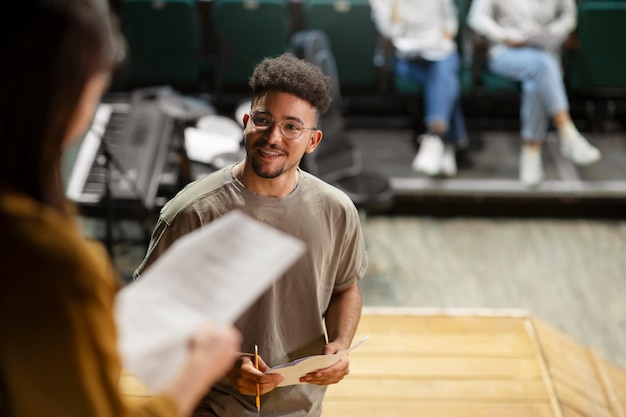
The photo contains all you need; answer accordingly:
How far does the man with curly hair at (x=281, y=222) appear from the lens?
2.01m

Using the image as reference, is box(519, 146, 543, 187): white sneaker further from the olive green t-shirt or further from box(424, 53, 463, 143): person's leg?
the olive green t-shirt

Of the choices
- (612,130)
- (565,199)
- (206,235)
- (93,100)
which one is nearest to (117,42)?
(93,100)

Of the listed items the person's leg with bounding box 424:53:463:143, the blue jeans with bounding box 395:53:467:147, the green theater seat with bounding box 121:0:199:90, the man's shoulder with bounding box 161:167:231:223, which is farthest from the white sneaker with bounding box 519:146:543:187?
the man's shoulder with bounding box 161:167:231:223

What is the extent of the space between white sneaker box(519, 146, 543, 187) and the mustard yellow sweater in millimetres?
4417

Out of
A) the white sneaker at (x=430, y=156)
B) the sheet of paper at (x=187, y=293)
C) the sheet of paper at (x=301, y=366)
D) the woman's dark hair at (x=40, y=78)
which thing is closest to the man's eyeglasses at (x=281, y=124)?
the sheet of paper at (x=301, y=366)

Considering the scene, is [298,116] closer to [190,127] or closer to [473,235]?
[190,127]

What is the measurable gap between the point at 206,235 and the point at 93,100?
275 millimetres

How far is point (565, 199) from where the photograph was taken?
528cm

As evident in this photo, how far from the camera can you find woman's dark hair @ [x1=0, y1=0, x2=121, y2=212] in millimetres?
1016

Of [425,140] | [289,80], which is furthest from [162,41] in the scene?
[289,80]

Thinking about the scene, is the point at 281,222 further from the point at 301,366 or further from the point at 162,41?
the point at 162,41

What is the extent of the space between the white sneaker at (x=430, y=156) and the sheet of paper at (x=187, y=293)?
402 centimetres

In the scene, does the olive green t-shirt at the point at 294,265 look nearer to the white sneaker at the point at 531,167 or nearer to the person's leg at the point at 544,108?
the white sneaker at the point at 531,167

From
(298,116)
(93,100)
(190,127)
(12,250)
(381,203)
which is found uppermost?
(93,100)
